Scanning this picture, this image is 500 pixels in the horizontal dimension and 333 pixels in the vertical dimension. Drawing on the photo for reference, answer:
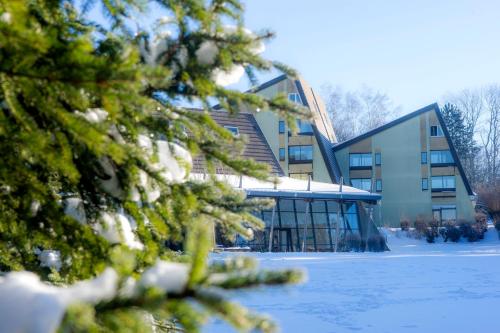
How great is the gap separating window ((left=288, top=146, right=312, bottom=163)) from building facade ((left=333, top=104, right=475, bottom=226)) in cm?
440

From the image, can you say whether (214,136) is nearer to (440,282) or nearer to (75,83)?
(75,83)

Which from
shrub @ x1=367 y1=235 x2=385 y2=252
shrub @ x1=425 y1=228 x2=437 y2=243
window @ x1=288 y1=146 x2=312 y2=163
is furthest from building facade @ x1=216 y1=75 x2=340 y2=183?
shrub @ x1=367 y1=235 x2=385 y2=252

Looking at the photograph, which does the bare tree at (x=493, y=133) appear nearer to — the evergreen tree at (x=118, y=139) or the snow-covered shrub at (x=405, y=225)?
the snow-covered shrub at (x=405, y=225)

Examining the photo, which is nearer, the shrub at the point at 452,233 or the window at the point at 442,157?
the shrub at the point at 452,233

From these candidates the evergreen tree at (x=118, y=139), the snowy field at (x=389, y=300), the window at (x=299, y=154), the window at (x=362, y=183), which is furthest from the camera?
the window at (x=362, y=183)

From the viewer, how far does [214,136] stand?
2240mm

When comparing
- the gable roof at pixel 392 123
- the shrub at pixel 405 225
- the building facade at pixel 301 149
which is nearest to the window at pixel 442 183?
the gable roof at pixel 392 123

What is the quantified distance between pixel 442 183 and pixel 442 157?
1719 millimetres

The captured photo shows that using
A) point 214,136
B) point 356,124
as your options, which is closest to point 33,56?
point 214,136

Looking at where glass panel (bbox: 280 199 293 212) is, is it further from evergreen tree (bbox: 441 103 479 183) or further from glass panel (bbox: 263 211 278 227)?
evergreen tree (bbox: 441 103 479 183)

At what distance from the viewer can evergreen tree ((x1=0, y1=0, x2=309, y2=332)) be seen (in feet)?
4.30

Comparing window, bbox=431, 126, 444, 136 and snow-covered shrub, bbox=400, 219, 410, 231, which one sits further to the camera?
window, bbox=431, 126, 444, 136

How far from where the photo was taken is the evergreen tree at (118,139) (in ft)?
4.30

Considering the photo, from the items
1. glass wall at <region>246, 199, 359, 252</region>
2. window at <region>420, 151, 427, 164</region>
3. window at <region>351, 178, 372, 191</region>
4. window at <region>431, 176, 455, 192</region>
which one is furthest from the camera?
window at <region>351, 178, 372, 191</region>
